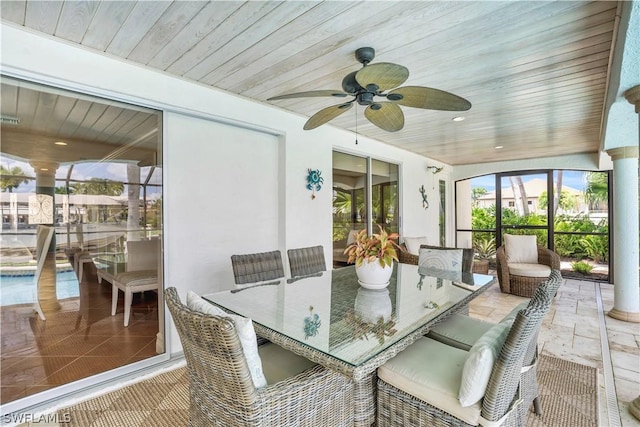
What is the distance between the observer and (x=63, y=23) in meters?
1.87

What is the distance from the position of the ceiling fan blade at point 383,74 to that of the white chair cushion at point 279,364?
1.62 metres

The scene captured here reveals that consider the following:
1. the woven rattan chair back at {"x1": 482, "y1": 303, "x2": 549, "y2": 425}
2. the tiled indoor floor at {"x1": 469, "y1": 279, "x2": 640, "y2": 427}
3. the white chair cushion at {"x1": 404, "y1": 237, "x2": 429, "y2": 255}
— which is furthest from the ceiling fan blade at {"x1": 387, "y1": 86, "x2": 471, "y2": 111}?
the white chair cushion at {"x1": 404, "y1": 237, "x2": 429, "y2": 255}

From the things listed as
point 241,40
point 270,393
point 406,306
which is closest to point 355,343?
point 270,393

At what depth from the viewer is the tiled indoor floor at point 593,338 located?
2232 millimetres

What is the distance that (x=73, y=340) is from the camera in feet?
8.54

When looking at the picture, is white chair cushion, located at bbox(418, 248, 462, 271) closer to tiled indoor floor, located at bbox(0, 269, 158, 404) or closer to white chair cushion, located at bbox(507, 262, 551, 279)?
white chair cushion, located at bbox(507, 262, 551, 279)

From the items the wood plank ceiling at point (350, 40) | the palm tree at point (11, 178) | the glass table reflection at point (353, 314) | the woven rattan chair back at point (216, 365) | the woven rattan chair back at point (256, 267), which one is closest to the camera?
the woven rattan chair back at point (216, 365)

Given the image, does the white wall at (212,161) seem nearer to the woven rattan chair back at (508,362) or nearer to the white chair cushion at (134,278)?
the white chair cushion at (134,278)

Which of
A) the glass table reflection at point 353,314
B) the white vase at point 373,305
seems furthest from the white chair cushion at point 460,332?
the white vase at point 373,305

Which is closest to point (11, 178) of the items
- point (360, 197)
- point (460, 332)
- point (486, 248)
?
point (460, 332)

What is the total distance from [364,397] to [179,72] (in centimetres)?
275

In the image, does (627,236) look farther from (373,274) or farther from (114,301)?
(114,301)

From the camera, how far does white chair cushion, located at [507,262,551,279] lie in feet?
15.0

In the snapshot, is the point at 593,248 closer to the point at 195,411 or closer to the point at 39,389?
the point at 195,411
